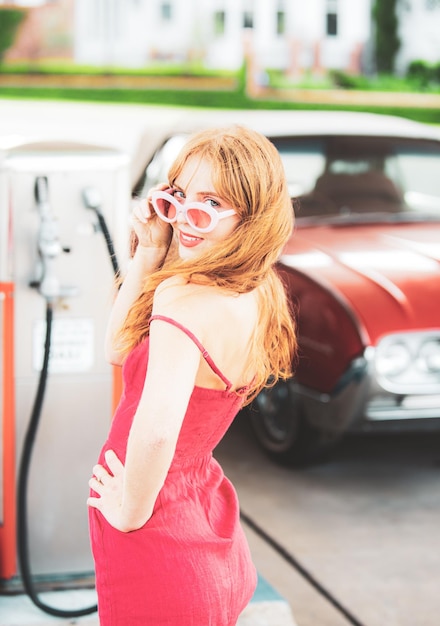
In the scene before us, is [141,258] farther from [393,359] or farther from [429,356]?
[429,356]

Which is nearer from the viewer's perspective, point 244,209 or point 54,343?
point 244,209

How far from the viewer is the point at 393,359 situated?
4383 millimetres

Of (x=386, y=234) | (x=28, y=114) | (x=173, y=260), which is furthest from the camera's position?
(x=28, y=114)

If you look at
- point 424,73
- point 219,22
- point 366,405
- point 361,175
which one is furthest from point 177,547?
point 219,22

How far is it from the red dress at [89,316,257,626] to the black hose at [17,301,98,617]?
1196mm

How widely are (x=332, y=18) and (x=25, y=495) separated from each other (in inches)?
1489

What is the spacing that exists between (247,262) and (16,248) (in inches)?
58.9

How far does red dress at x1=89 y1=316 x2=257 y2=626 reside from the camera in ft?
6.03

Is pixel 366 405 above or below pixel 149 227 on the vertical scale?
below

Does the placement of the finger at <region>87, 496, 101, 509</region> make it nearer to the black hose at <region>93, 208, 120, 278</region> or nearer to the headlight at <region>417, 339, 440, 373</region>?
the black hose at <region>93, 208, 120, 278</region>

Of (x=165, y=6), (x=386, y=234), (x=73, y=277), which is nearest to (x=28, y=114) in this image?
(x=165, y=6)

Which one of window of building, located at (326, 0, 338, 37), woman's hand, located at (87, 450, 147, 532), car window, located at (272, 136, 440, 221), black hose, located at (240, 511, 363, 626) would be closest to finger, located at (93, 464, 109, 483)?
woman's hand, located at (87, 450, 147, 532)

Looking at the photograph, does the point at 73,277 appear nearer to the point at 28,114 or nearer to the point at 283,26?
the point at 28,114

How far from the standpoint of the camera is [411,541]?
425cm
